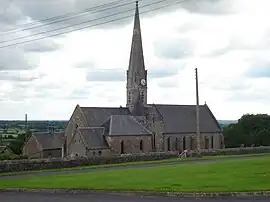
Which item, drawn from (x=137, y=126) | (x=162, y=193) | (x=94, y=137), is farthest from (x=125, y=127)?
(x=162, y=193)

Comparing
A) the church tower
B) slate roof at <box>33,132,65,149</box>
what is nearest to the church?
the church tower

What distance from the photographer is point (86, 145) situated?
2552 inches

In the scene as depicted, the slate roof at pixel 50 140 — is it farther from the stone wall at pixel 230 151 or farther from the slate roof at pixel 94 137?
the stone wall at pixel 230 151

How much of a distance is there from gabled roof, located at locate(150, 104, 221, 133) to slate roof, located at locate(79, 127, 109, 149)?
53.9ft

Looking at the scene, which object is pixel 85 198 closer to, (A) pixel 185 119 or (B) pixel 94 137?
(B) pixel 94 137

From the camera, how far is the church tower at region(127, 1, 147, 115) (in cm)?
8431

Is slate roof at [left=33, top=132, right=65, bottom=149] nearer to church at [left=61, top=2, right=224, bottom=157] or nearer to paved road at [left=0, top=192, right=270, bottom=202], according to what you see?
church at [left=61, top=2, right=224, bottom=157]

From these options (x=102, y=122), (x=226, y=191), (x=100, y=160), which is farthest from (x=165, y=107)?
(x=226, y=191)

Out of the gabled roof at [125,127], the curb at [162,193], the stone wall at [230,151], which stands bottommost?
the curb at [162,193]

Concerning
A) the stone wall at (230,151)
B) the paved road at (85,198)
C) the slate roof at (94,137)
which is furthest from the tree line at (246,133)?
the paved road at (85,198)

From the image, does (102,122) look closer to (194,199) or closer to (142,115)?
(142,115)

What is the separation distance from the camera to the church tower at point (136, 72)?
277ft

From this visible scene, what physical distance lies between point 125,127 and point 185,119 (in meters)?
20.2

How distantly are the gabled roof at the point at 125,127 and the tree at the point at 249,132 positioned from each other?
29860mm
